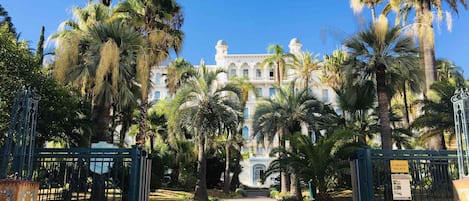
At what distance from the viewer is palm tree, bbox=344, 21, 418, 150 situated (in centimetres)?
1655

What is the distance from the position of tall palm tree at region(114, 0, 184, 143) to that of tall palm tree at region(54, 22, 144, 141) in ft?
4.60

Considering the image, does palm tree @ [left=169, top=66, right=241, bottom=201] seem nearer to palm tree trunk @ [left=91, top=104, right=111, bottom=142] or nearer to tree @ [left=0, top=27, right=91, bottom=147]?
palm tree trunk @ [left=91, top=104, right=111, bottom=142]

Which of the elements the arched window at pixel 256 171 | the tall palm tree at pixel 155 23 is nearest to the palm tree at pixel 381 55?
the tall palm tree at pixel 155 23

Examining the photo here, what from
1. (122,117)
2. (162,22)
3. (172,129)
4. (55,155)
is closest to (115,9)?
(162,22)

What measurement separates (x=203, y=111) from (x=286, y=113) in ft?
19.4

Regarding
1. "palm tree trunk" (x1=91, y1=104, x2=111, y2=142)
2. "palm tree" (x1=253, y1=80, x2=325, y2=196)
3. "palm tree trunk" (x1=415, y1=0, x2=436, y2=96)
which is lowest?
"palm tree trunk" (x1=91, y1=104, x2=111, y2=142)

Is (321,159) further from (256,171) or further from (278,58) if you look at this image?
(256,171)

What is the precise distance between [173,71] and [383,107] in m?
13.5

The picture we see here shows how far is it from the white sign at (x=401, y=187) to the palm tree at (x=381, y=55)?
7.88 m

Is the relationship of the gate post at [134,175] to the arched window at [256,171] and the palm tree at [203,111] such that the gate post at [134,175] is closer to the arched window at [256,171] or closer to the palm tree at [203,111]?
the palm tree at [203,111]

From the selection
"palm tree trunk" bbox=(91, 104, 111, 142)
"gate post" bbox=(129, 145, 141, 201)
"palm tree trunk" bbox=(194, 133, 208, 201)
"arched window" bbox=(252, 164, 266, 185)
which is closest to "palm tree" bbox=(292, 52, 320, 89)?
"palm tree trunk" bbox=(194, 133, 208, 201)

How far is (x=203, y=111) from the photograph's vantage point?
69.6 feet

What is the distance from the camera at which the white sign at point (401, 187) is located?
30.1ft

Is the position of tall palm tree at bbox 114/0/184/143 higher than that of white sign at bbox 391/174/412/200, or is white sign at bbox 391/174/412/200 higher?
tall palm tree at bbox 114/0/184/143
